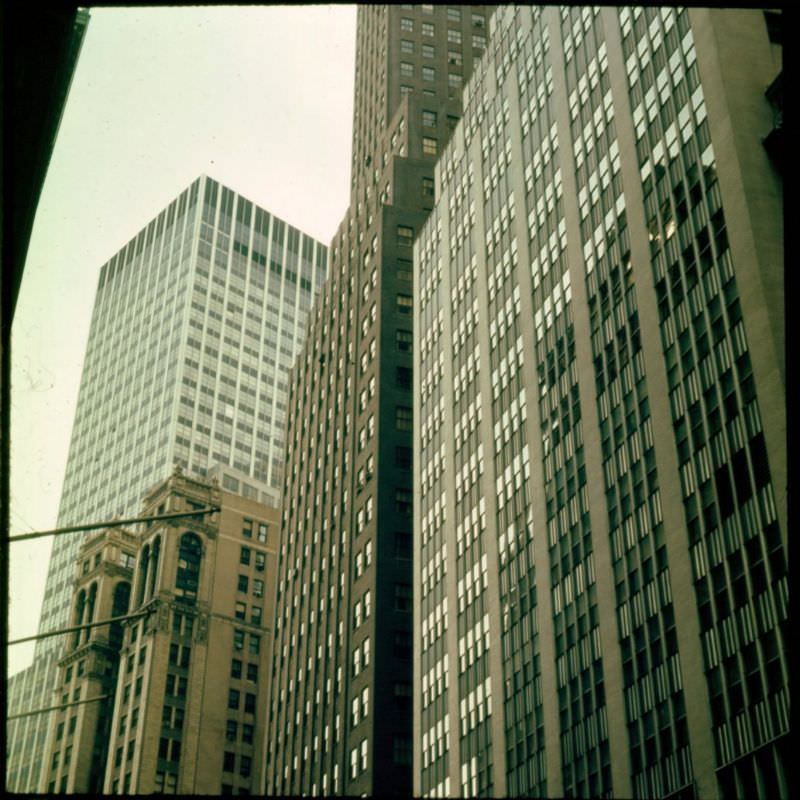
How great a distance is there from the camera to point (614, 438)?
64.4 metres

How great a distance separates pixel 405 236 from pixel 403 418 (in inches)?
901

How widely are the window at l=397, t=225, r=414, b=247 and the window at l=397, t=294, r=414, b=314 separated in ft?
22.9

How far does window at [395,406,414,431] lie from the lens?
4446 inches

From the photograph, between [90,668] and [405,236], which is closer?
[405,236]

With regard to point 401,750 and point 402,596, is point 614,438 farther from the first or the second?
point 402,596

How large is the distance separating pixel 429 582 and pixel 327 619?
22528 mm

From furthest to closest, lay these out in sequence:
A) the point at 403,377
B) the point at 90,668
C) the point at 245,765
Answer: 1. the point at 90,668
2. the point at 245,765
3. the point at 403,377

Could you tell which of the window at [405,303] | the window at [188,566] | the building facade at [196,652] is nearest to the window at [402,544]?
the window at [405,303]

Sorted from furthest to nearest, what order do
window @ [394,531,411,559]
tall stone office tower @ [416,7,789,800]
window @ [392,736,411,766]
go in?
window @ [394,531,411,559], window @ [392,736,411,766], tall stone office tower @ [416,7,789,800]

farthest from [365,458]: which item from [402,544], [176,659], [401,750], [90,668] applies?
[90,668]

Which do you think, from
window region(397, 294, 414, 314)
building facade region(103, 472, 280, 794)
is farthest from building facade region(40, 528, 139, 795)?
window region(397, 294, 414, 314)

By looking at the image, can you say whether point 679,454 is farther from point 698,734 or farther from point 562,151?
point 562,151

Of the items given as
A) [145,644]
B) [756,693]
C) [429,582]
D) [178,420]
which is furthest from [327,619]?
[178,420]

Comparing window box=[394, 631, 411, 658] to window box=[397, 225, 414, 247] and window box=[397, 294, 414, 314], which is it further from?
window box=[397, 225, 414, 247]
